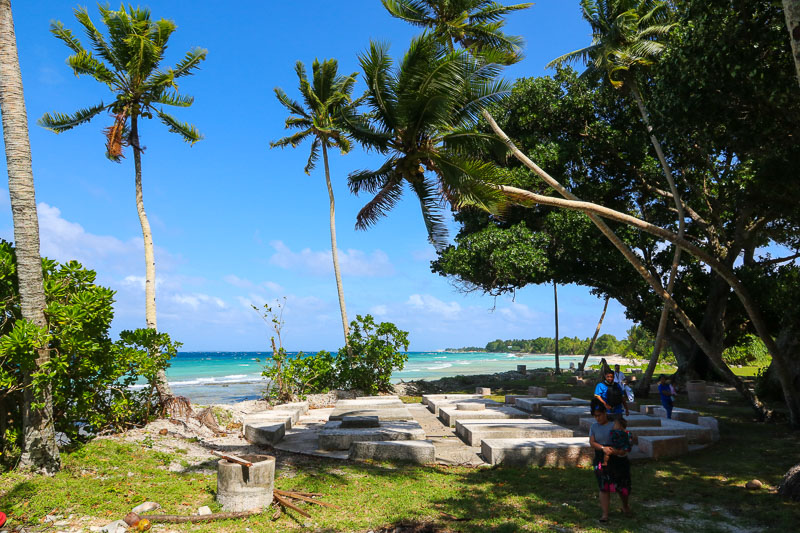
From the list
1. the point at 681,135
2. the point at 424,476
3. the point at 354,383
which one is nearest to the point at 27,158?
the point at 424,476

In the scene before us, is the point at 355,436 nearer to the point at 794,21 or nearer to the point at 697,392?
the point at 794,21

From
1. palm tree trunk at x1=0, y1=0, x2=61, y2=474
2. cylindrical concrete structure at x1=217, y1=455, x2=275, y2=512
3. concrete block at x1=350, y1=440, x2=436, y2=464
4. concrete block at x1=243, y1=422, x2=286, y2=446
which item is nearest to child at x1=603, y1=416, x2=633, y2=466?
concrete block at x1=350, y1=440, x2=436, y2=464

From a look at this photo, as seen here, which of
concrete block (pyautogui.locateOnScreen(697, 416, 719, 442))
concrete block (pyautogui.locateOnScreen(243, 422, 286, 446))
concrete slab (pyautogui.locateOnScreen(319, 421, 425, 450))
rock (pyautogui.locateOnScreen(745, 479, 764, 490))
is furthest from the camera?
concrete block (pyautogui.locateOnScreen(697, 416, 719, 442))

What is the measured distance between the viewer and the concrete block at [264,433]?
971cm

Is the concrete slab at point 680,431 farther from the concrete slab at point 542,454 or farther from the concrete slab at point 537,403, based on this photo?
the concrete slab at point 537,403

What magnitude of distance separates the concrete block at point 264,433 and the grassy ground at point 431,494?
3.06ft

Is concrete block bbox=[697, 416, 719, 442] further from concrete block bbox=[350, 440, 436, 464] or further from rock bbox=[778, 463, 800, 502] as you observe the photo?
concrete block bbox=[350, 440, 436, 464]

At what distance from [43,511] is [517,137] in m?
18.9

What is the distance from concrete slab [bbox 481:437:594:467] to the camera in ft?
28.3

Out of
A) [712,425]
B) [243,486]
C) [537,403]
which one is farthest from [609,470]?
[537,403]

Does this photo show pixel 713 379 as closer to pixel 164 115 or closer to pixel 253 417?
pixel 253 417

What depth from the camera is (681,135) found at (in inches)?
432

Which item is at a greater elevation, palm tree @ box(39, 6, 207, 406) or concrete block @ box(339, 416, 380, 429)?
palm tree @ box(39, 6, 207, 406)

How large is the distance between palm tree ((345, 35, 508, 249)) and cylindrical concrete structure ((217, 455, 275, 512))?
5.54 meters
